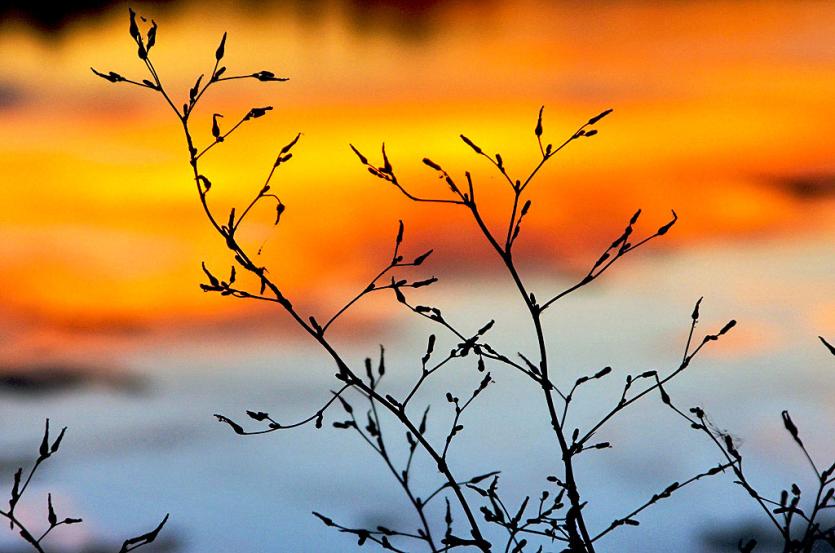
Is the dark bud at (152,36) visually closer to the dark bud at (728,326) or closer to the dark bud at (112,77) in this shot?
the dark bud at (112,77)

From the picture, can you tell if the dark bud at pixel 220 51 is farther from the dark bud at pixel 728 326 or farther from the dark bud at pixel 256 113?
the dark bud at pixel 728 326

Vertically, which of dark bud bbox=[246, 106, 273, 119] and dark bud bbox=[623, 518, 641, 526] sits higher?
Result: dark bud bbox=[246, 106, 273, 119]

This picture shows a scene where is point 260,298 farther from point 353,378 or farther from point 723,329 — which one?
point 723,329

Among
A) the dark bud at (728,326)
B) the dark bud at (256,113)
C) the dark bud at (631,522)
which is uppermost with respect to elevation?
the dark bud at (256,113)

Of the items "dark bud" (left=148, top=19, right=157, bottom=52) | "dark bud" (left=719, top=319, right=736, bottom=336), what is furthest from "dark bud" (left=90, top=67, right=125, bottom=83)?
"dark bud" (left=719, top=319, right=736, bottom=336)

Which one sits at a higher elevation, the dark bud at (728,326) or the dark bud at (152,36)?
the dark bud at (152,36)

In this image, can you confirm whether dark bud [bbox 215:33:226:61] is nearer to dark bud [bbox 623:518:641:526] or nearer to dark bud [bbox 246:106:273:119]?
dark bud [bbox 246:106:273:119]

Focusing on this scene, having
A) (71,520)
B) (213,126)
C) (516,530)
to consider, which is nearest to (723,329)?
(516,530)

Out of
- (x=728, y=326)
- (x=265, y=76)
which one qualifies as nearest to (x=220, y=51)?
(x=265, y=76)

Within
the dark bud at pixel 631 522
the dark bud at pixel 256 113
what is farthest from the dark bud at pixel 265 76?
the dark bud at pixel 631 522

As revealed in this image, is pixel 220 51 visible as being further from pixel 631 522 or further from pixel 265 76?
pixel 631 522

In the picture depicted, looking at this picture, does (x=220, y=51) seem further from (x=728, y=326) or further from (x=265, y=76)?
(x=728, y=326)

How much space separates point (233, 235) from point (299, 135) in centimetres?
33

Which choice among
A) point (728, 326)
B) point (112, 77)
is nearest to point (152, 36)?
point (112, 77)
